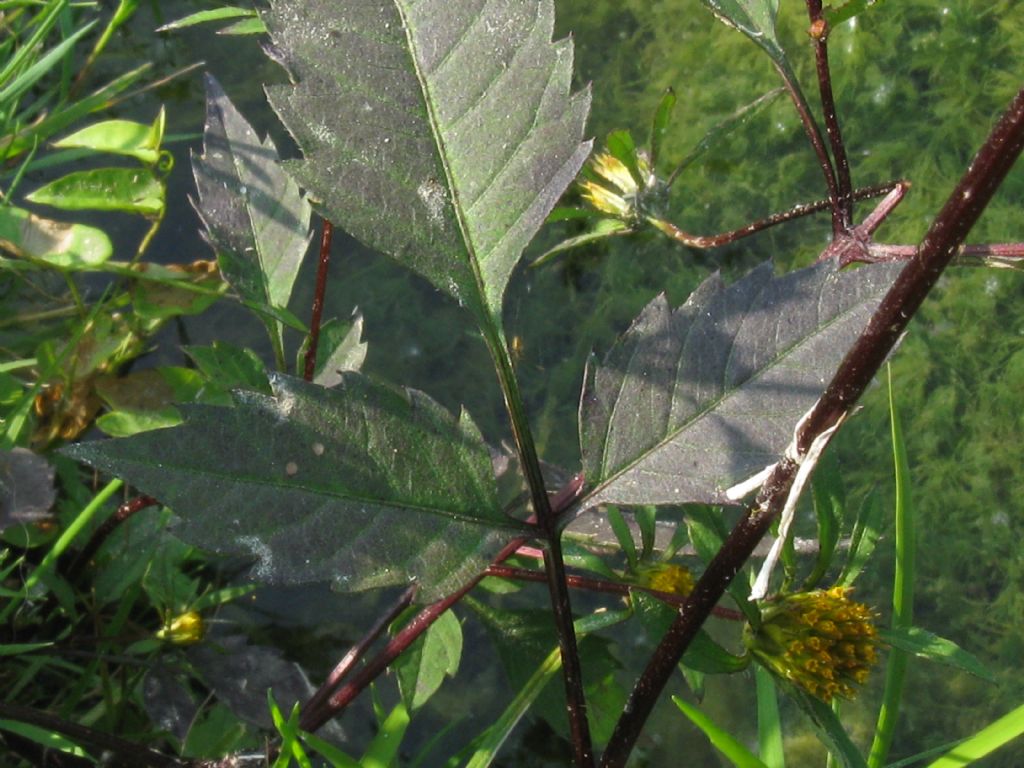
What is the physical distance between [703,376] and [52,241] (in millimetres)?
1095

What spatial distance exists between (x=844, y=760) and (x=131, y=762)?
2.68 feet

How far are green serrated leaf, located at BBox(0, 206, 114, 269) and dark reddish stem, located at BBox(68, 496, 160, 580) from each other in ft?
1.16

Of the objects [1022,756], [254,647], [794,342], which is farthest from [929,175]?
[254,647]

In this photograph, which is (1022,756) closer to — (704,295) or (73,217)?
(704,295)

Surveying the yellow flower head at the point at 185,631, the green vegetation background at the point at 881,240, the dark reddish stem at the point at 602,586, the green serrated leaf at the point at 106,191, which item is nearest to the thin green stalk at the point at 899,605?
the dark reddish stem at the point at 602,586

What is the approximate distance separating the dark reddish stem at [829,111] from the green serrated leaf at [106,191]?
3.06ft

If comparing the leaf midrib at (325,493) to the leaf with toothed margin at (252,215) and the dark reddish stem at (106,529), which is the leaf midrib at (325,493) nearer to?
the leaf with toothed margin at (252,215)

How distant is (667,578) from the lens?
1.23 meters

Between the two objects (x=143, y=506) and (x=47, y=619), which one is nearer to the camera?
(x=143, y=506)

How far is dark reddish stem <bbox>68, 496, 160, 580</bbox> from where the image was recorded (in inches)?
55.8

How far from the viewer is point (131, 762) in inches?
50.3

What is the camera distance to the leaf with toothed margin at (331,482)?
0.81m

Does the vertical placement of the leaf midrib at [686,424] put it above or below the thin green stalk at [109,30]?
below

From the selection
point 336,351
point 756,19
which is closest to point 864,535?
point 756,19
